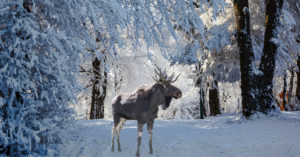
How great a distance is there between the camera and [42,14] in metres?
4.49

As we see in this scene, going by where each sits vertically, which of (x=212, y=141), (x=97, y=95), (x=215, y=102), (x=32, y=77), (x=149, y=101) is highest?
(x=32, y=77)

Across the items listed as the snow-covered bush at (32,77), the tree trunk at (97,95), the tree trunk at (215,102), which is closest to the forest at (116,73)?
the snow-covered bush at (32,77)

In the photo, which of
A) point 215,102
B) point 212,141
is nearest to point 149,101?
point 212,141

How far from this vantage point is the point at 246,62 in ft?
35.2

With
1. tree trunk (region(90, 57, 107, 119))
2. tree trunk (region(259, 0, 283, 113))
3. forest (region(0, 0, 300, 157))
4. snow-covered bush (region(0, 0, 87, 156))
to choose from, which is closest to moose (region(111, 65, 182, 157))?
forest (region(0, 0, 300, 157))

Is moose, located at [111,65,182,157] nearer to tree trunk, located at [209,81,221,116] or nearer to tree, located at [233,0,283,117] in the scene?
tree, located at [233,0,283,117]

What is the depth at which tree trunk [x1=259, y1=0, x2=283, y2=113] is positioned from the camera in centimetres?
1062

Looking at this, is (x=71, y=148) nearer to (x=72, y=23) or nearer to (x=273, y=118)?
(x=72, y=23)

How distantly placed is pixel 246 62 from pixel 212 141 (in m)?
4.19

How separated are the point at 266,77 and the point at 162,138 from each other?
5.24 meters

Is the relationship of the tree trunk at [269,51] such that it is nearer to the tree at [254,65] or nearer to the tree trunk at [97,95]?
the tree at [254,65]

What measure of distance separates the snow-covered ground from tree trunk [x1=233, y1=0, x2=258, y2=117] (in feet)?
2.11

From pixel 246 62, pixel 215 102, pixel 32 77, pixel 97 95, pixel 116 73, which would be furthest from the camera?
pixel 215 102

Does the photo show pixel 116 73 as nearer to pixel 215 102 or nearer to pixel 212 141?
pixel 212 141
